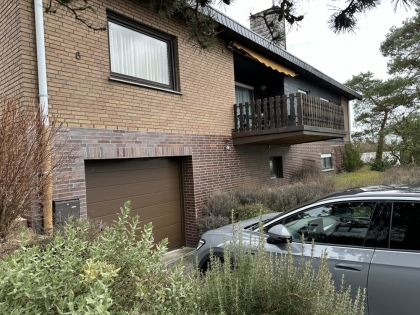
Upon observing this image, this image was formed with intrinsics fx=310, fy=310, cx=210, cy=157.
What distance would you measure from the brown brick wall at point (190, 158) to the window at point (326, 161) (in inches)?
176

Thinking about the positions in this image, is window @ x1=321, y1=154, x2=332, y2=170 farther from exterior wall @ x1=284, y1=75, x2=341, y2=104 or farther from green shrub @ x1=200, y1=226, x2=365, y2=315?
green shrub @ x1=200, y1=226, x2=365, y2=315

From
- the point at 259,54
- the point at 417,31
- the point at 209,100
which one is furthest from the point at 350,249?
the point at 417,31

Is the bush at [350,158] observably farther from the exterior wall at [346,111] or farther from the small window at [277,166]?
the small window at [277,166]

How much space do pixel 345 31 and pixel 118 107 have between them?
14.4 ft

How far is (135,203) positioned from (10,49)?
12.1 feet

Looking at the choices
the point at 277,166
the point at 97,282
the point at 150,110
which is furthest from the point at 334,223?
the point at 277,166

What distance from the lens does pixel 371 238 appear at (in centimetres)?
289

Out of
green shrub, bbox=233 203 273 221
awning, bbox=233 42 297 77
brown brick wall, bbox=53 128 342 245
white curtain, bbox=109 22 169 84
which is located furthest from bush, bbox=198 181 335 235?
awning, bbox=233 42 297 77

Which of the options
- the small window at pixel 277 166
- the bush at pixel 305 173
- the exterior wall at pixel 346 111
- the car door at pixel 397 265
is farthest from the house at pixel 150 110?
the exterior wall at pixel 346 111

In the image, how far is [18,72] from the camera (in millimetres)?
5156

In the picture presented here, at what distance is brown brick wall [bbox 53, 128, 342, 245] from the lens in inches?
220

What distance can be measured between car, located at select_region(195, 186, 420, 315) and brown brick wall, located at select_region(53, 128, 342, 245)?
11.7 ft

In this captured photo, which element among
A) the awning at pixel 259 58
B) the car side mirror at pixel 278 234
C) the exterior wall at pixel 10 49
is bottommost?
the car side mirror at pixel 278 234

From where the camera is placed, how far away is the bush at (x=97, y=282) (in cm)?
146
